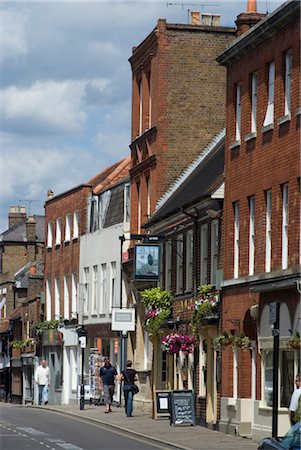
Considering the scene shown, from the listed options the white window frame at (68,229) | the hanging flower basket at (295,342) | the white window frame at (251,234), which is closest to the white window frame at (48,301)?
the white window frame at (68,229)

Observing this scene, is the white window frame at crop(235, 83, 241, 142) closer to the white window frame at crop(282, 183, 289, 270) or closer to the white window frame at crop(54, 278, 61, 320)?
the white window frame at crop(282, 183, 289, 270)

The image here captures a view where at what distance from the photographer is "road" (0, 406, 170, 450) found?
2916 cm

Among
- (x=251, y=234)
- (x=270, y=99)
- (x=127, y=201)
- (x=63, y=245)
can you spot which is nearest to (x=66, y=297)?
(x=63, y=245)

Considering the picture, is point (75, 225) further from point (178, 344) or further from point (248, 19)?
point (248, 19)

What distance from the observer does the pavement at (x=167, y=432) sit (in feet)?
98.3

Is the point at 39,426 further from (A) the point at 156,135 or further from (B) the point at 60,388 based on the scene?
(B) the point at 60,388

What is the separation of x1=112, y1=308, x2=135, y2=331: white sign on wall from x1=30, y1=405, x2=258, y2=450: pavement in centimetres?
302

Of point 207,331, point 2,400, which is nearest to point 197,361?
point 207,331

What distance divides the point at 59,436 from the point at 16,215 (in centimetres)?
6744

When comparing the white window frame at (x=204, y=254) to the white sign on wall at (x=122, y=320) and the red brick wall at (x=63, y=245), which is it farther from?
the red brick wall at (x=63, y=245)

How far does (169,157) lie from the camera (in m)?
47.4

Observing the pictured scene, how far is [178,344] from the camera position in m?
40.9

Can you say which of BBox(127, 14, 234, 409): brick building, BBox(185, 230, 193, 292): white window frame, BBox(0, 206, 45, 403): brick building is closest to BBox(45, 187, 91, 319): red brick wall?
BBox(0, 206, 45, 403): brick building

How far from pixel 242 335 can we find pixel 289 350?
319 cm
